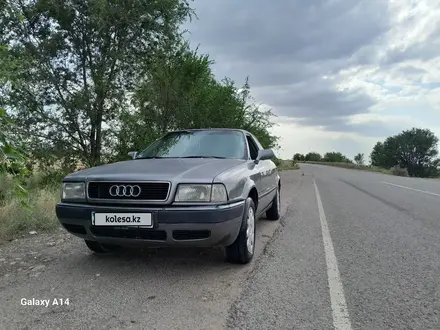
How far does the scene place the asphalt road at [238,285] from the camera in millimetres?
2760

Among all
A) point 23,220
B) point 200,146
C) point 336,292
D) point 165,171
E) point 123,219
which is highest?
point 200,146

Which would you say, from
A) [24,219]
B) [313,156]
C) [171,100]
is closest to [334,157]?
[313,156]

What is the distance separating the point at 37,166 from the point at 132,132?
2995 millimetres

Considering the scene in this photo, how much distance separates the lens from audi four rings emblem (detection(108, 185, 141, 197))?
3.52m

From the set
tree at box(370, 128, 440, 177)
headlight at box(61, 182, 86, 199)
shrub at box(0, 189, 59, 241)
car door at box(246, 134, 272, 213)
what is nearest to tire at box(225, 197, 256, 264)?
car door at box(246, 134, 272, 213)

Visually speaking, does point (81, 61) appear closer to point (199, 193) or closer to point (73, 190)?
point (73, 190)

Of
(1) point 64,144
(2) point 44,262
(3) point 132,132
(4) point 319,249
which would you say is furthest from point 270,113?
(2) point 44,262

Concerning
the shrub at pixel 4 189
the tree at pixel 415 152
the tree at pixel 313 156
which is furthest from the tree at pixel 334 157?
the shrub at pixel 4 189

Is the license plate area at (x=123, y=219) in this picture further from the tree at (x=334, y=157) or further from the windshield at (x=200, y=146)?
the tree at (x=334, y=157)

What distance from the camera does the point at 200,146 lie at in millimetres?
4980

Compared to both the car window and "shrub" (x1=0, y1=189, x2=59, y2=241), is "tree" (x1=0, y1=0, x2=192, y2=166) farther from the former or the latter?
the car window

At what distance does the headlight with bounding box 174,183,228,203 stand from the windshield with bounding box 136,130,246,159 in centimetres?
129

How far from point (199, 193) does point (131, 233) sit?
752 millimetres

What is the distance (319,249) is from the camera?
4.73 m
